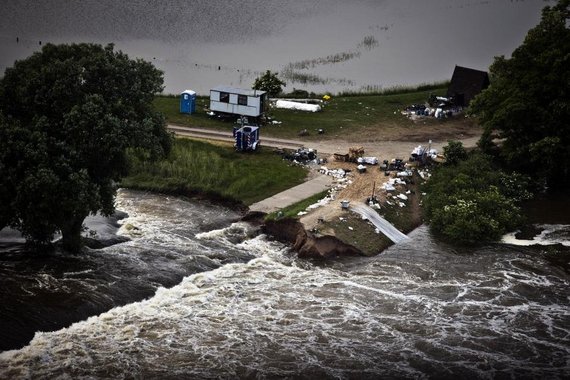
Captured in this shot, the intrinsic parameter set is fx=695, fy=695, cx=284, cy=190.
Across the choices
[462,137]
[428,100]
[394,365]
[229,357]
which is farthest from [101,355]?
[428,100]

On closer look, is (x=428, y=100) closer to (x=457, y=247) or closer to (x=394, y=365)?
(x=457, y=247)

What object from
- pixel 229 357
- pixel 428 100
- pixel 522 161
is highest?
pixel 428 100

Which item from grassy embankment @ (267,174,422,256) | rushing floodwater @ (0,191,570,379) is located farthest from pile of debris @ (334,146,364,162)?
rushing floodwater @ (0,191,570,379)

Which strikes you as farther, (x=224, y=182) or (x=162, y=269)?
(x=224, y=182)

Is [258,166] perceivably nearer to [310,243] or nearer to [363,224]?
[363,224]

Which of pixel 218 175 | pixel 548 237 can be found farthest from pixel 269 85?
pixel 548 237

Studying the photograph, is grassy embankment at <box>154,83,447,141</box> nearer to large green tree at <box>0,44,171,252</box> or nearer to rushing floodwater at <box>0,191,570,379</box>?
rushing floodwater at <box>0,191,570,379</box>

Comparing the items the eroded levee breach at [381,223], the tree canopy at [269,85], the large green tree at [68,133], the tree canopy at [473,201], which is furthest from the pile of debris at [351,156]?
the large green tree at [68,133]
